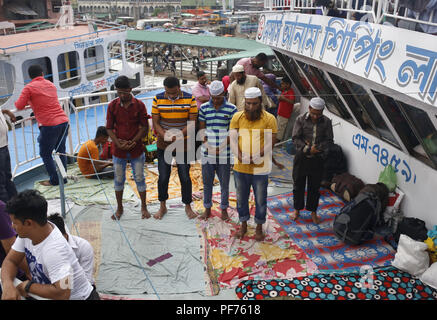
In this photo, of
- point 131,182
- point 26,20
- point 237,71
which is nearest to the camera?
point 237,71

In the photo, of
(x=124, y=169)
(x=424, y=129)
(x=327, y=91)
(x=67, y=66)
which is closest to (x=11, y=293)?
(x=124, y=169)

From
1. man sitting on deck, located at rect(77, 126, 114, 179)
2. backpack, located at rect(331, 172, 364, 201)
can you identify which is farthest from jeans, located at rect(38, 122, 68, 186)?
backpack, located at rect(331, 172, 364, 201)

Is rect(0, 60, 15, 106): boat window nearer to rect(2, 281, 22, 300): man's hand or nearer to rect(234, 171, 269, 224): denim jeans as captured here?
rect(234, 171, 269, 224): denim jeans

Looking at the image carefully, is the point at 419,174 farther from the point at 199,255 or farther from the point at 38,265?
the point at 38,265

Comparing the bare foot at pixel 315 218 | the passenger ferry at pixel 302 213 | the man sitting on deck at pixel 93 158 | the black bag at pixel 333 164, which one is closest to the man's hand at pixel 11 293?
the passenger ferry at pixel 302 213

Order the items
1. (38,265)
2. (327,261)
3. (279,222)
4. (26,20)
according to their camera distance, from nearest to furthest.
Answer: (38,265)
(327,261)
(279,222)
(26,20)

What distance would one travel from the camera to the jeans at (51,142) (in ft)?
17.7

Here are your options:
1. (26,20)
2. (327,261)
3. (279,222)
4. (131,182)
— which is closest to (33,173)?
(131,182)

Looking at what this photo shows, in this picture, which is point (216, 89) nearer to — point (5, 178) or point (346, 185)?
point (346, 185)

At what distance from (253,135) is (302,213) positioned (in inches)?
64.6

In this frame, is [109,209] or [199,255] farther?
[109,209]

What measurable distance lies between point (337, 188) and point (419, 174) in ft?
4.21

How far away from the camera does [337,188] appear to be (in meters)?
5.59

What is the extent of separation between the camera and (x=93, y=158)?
18.8 ft
